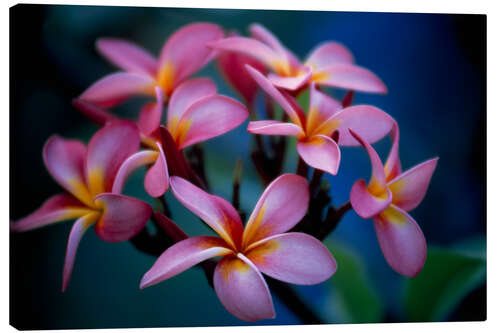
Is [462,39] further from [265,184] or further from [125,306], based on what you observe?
[125,306]

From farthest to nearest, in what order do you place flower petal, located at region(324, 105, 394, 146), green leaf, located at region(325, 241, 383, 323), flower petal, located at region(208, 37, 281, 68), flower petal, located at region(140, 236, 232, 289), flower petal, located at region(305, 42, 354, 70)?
green leaf, located at region(325, 241, 383, 323) < flower petal, located at region(305, 42, 354, 70) < flower petal, located at region(208, 37, 281, 68) < flower petal, located at region(324, 105, 394, 146) < flower petal, located at region(140, 236, 232, 289)

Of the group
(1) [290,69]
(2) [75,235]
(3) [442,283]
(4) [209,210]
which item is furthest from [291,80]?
(3) [442,283]

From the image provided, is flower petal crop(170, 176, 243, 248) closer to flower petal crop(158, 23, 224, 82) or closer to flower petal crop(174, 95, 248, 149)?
flower petal crop(174, 95, 248, 149)

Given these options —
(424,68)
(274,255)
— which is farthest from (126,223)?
(424,68)

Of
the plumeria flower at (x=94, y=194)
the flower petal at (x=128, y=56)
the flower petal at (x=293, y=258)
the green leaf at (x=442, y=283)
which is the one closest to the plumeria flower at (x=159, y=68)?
the flower petal at (x=128, y=56)

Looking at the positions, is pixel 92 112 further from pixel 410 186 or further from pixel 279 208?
pixel 410 186

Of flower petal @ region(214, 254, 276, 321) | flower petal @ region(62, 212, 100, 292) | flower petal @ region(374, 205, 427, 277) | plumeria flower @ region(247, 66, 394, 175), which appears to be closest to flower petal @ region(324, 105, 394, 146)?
plumeria flower @ region(247, 66, 394, 175)
